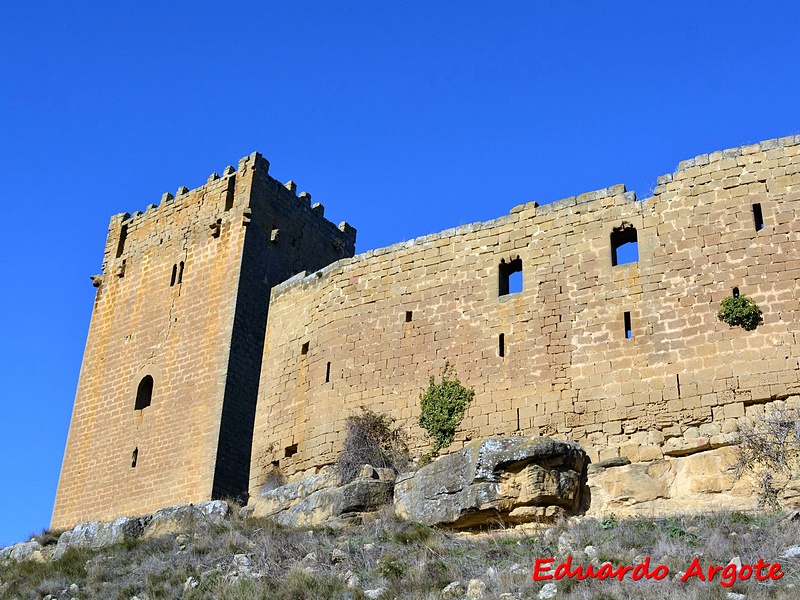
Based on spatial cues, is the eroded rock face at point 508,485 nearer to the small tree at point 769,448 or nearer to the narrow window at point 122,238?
the small tree at point 769,448

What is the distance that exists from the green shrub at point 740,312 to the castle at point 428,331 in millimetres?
101

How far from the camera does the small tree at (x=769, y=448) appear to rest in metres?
13.8

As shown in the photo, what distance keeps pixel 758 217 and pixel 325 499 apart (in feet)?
24.1

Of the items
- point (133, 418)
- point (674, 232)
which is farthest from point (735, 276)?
point (133, 418)

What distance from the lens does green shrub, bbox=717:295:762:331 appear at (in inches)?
583

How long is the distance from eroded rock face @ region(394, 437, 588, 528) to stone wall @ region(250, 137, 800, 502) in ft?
2.66

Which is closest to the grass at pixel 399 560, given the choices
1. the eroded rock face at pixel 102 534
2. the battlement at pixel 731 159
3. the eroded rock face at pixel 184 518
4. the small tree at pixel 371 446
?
the eroded rock face at pixel 184 518

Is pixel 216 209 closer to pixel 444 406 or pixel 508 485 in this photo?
pixel 444 406

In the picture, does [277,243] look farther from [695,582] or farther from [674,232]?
[695,582]

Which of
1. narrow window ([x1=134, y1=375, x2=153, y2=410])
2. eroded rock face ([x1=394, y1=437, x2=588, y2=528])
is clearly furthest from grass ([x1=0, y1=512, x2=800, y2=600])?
narrow window ([x1=134, y1=375, x2=153, y2=410])

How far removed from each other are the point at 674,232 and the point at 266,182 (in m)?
10.3

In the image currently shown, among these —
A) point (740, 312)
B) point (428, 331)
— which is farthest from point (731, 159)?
point (428, 331)

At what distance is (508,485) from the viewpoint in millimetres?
14734

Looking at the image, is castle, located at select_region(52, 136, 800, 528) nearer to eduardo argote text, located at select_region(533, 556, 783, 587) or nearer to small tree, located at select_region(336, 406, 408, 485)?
small tree, located at select_region(336, 406, 408, 485)
